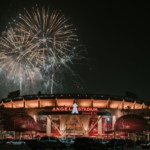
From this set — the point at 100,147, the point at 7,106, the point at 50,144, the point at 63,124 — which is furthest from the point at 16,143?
the point at 7,106

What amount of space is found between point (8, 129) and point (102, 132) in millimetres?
26341

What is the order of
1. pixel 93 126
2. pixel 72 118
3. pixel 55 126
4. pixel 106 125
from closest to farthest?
pixel 93 126 < pixel 72 118 < pixel 55 126 < pixel 106 125

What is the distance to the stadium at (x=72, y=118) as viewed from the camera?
340 feet

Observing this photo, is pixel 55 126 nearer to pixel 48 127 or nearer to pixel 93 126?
pixel 48 127

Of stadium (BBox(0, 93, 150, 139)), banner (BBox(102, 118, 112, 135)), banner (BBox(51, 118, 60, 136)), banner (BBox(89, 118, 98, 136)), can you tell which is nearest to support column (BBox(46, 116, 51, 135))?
stadium (BBox(0, 93, 150, 139))

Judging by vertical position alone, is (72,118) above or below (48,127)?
above

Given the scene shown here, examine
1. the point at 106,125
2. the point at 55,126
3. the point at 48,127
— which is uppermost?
the point at 106,125

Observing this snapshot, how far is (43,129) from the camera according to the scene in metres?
110

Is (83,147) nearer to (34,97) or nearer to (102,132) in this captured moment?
(102,132)

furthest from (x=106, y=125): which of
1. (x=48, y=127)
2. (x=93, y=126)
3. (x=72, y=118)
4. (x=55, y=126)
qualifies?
(x=48, y=127)

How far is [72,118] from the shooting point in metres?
108

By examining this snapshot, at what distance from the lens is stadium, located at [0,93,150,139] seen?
104m

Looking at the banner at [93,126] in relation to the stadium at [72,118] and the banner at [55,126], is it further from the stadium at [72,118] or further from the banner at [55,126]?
the banner at [55,126]

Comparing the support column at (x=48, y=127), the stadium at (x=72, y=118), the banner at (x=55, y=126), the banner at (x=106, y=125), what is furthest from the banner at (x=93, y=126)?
the support column at (x=48, y=127)
